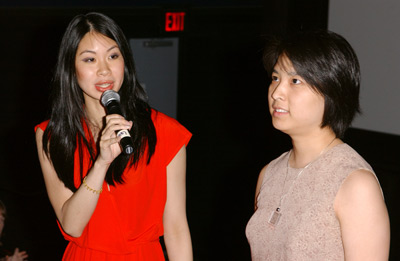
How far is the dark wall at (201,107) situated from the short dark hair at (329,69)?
272cm

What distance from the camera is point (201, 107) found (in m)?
7.24

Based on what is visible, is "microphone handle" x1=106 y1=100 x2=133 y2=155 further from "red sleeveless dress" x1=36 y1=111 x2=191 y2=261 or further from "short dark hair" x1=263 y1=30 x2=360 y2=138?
"short dark hair" x1=263 y1=30 x2=360 y2=138

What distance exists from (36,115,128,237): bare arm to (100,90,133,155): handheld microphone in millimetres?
46

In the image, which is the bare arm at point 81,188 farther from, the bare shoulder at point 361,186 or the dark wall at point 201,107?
the dark wall at point 201,107

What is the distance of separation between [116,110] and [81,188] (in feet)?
1.20

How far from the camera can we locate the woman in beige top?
167cm

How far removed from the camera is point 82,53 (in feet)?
7.11

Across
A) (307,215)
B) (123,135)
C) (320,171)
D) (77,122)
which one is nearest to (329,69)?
(320,171)

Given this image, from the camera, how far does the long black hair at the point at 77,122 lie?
2.24 meters

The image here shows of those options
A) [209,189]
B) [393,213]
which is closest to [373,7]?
[393,213]

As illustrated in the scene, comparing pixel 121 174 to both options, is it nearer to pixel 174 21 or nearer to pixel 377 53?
pixel 377 53

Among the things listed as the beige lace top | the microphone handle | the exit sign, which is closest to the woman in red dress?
the microphone handle

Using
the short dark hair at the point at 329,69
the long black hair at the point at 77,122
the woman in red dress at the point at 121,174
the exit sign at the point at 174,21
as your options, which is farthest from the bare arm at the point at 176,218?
Result: the exit sign at the point at 174,21

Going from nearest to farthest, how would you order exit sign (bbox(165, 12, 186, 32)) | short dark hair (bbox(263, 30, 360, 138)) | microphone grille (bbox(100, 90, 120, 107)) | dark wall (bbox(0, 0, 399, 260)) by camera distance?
short dark hair (bbox(263, 30, 360, 138)) → microphone grille (bbox(100, 90, 120, 107)) → dark wall (bbox(0, 0, 399, 260)) → exit sign (bbox(165, 12, 186, 32))
